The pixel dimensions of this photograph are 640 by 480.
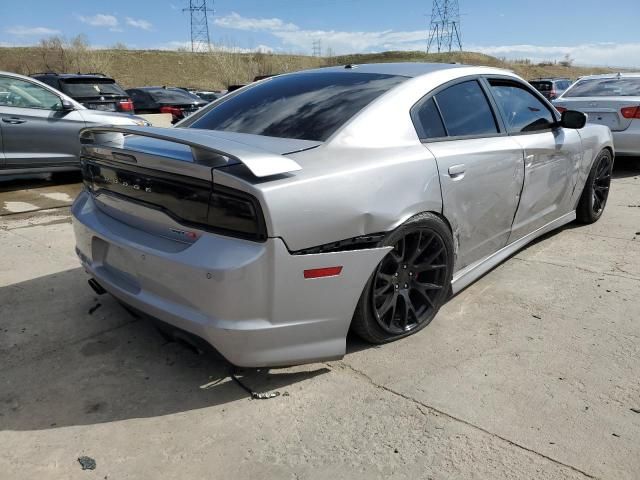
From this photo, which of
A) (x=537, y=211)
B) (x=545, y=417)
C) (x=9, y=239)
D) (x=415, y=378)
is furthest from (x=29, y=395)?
(x=537, y=211)

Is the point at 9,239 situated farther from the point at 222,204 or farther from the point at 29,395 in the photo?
the point at 222,204

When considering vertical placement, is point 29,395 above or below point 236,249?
below

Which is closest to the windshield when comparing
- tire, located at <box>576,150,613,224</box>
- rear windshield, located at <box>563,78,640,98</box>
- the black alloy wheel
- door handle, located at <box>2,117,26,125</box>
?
door handle, located at <box>2,117,26,125</box>

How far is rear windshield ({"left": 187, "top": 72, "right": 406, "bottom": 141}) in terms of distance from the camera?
2859 mm

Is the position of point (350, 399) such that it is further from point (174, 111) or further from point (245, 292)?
point (174, 111)

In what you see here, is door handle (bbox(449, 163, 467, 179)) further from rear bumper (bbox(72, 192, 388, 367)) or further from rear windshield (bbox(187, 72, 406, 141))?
rear bumper (bbox(72, 192, 388, 367))

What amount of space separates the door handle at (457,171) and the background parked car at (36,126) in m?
5.20

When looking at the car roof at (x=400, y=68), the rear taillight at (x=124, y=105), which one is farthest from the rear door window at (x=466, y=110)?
the rear taillight at (x=124, y=105)

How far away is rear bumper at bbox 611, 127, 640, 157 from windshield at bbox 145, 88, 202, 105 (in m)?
10.9

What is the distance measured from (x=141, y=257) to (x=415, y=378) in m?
1.47

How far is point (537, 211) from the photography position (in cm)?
414

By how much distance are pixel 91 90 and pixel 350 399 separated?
32.8 feet

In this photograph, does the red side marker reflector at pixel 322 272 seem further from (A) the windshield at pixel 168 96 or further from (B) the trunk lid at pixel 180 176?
(A) the windshield at pixel 168 96

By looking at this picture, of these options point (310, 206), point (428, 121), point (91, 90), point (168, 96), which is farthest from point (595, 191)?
point (168, 96)
